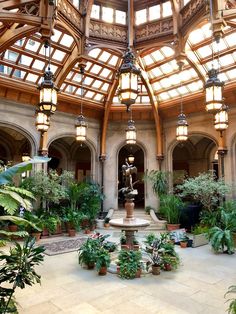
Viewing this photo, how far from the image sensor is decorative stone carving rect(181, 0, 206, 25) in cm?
782

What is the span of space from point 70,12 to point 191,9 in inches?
171

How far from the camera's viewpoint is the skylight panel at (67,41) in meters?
10.3

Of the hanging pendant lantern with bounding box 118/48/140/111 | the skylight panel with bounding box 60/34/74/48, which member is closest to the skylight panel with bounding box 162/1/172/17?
the skylight panel with bounding box 60/34/74/48

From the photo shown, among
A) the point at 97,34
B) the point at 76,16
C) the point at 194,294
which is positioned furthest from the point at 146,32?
the point at 194,294

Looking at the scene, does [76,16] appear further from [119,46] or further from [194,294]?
[194,294]

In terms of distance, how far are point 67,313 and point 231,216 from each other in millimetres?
6791

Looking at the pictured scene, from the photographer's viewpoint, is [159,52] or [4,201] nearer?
[4,201]

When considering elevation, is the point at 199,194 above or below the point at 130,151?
below

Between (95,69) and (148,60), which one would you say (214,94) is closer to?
(148,60)

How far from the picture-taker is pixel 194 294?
485 centimetres

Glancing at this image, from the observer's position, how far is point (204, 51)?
35.0 ft

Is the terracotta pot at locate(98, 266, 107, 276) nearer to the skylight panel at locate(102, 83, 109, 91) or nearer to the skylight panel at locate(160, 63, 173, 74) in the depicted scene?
the skylight panel at locate(160, 63, 173, 74)

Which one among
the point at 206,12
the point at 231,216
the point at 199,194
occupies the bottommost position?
the point at 231,216

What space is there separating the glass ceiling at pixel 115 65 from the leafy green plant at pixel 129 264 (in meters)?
7.44
